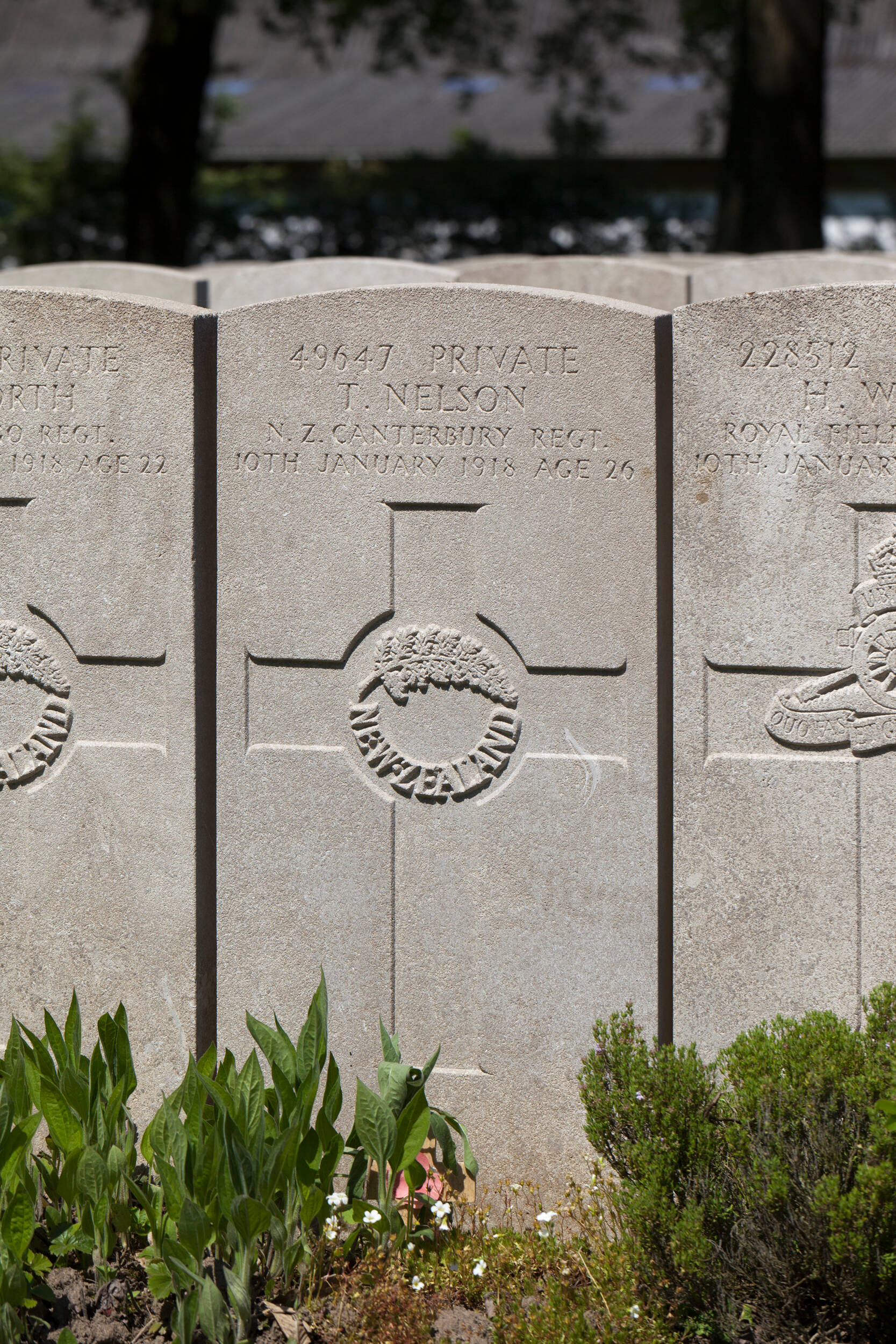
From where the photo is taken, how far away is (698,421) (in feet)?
11.4

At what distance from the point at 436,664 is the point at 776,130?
832cm

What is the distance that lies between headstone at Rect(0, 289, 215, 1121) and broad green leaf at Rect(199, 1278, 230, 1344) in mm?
951

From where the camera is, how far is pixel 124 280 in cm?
630

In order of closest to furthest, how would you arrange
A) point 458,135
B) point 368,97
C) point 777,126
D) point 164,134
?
point 777,126 → point 164,134 → point 458,135 → point 368,97

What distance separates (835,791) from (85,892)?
6.58 feet

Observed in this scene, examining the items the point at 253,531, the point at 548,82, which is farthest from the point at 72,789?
the point at 548,82

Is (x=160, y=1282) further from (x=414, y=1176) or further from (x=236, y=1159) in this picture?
(x=414, y=1176)

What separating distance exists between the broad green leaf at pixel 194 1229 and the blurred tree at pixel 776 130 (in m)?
9.14

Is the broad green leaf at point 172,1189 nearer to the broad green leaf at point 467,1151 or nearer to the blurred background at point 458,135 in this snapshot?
the broad green leaf at point 467,1151

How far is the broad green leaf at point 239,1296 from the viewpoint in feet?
9.77

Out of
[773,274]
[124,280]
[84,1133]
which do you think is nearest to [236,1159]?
[84,1133]

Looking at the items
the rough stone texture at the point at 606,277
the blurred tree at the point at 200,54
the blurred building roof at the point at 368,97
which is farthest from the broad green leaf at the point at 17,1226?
the blurred building roof at the point at 368,97

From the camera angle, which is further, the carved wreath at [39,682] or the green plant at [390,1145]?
the carved wreath at [39,682]

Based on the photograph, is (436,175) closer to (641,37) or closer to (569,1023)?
(641,37)
